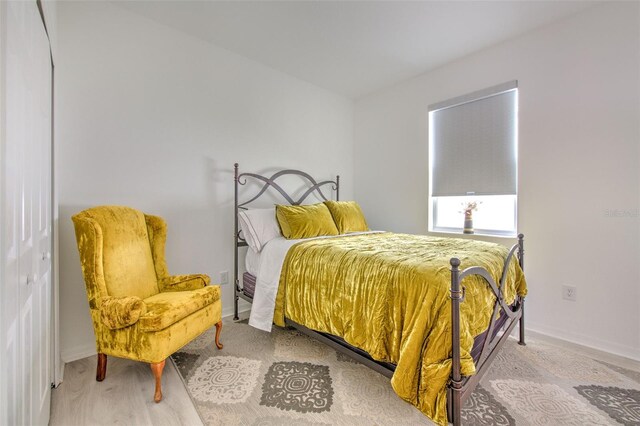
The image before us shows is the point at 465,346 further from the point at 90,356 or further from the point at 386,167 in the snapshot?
the point at 386,167

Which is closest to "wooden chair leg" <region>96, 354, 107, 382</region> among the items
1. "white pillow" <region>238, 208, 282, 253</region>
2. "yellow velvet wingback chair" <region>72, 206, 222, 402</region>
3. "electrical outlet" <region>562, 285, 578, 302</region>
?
"yellow velvet wingback chair" <region>72, 206, 222, 402</region>

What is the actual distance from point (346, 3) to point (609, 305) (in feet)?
10.1

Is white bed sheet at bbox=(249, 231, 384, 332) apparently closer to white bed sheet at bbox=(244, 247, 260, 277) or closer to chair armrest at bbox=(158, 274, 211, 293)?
white bed sheet at bbox=(244, 247, 260, 277)

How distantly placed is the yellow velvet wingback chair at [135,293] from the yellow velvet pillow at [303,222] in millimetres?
816

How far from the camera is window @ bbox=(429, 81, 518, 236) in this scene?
275 cm

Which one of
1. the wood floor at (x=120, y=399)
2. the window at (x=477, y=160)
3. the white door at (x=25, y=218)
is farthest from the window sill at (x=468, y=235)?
the white door at (x=25, y=218)

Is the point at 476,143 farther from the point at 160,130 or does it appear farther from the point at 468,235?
the point at 160,130

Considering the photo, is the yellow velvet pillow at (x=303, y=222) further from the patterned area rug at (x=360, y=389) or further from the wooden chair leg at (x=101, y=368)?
the wooden chair leg at (x=101, y=368)

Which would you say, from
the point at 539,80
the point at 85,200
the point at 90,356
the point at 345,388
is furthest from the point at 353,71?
the point at 90,356

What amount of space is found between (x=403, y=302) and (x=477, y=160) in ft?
6.94

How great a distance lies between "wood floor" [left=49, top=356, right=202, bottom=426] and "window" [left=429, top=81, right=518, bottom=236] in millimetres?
2846

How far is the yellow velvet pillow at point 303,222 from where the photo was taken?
261cm

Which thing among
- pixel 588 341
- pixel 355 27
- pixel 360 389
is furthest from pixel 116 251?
pixel 588 341

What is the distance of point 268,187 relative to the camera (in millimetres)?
3215
